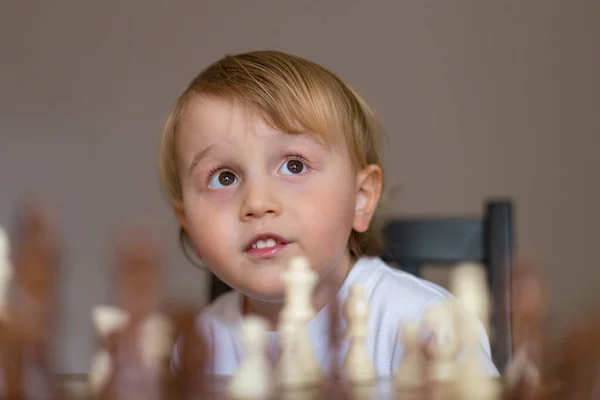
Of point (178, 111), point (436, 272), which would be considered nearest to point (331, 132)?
point (178, 111)

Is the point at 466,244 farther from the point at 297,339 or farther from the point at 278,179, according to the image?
the point at 297,339

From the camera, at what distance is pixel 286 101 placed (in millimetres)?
1110

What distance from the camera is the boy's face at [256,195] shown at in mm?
1028

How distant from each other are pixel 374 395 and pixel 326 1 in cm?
218

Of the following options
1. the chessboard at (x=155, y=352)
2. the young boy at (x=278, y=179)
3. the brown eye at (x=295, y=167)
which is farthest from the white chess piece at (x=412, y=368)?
the brown eye at (x=295, y=167)

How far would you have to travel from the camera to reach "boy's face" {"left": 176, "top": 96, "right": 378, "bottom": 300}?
1028mm

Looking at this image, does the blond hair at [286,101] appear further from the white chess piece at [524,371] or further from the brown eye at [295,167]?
the white chess piece at [524,371]

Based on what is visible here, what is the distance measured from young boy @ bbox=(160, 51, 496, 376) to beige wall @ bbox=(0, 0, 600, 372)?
3.80 feet

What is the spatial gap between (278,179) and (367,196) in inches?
11.1

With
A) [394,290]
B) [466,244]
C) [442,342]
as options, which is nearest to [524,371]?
[442,342]

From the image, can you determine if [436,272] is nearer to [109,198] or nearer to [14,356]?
[109,198]

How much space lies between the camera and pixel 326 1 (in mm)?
2562

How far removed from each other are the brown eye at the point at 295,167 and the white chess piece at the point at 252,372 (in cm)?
36

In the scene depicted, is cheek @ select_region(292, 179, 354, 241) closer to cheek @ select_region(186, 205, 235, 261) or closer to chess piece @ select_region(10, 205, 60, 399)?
cheek @ select_region(186, 205, 235, 261)
